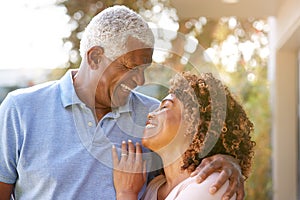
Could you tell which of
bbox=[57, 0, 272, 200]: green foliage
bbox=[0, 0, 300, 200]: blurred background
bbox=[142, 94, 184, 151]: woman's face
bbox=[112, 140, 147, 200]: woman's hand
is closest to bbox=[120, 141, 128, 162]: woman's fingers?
bbox=[112, 140, 147, 200]: woman's hand

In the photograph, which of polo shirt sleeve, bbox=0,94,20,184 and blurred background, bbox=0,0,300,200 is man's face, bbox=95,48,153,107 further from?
blurred background, bbox=0,0,300,200

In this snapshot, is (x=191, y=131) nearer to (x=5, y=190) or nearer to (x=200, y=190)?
(x=200, y=190)

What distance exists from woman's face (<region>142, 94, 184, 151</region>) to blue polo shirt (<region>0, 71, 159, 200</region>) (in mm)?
151

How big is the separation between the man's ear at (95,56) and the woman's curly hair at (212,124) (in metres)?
0.36

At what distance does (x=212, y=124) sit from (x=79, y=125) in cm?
52

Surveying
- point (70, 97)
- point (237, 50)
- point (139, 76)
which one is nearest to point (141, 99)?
point (139, 76)

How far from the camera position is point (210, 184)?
2273 mm

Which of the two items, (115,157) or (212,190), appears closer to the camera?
(212,190)

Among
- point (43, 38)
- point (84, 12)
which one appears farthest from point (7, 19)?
point (84, 12)

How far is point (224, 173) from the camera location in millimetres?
2281

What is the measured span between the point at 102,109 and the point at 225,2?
3256 mm

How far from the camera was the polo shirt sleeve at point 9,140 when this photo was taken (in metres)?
2.55

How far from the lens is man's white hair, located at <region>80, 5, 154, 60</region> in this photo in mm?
2561

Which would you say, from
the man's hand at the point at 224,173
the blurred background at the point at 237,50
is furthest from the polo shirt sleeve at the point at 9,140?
the blurred background at the point at 237,50
